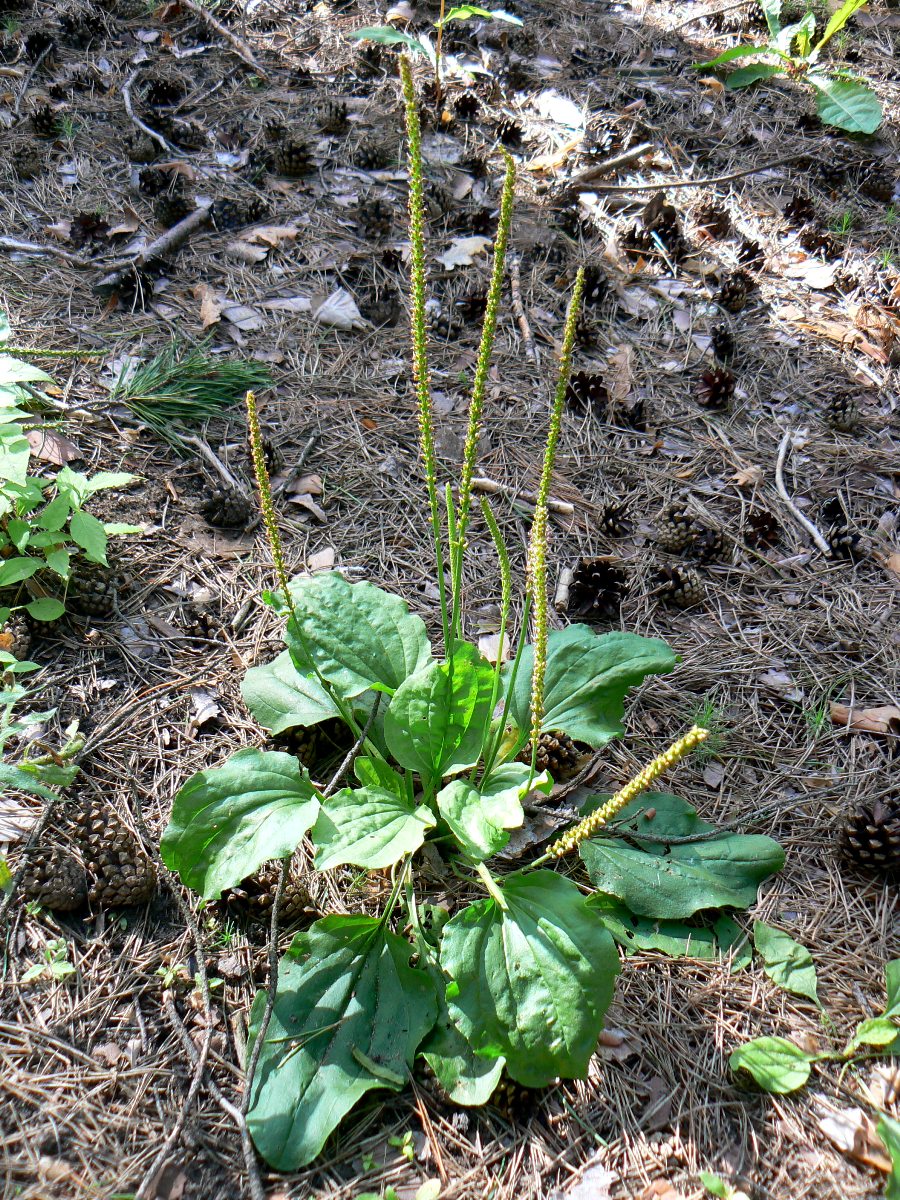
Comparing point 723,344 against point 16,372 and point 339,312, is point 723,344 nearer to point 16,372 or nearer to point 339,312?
point 339,312

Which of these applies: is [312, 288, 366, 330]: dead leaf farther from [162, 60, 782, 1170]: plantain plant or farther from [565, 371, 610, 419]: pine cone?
[162, 60, 782, 1170]: plantain plant

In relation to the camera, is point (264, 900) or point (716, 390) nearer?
point (264, 900)

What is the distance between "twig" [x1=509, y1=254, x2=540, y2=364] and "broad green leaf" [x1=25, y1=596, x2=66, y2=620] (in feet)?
6.97

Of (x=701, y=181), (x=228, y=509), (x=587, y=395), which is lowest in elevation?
(x=228, y=509)

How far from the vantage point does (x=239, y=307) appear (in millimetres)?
3504

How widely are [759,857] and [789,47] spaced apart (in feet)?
17.1

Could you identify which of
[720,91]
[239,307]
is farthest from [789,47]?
[239,307]

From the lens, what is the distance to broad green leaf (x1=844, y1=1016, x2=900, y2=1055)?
181 cm

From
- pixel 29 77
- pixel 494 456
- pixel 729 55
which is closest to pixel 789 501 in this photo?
pixel 494 456

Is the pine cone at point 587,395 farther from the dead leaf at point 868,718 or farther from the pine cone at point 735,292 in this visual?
the dead leaf at point 868,718

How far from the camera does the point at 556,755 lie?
7.45 ft

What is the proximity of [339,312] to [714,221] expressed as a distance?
79.5 inches

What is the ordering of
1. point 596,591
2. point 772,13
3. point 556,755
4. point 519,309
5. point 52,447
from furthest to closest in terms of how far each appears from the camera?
1. point 772,13
2. point 519,309
3. point 52,447
4. point 596,591
5. point 556,755

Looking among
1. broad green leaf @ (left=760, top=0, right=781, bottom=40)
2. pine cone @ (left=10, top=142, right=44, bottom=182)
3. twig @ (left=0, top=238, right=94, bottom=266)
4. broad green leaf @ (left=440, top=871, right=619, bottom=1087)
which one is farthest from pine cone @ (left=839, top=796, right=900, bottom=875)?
broad green leaf @ (left=760, top=0, right=781, bottom=40)
